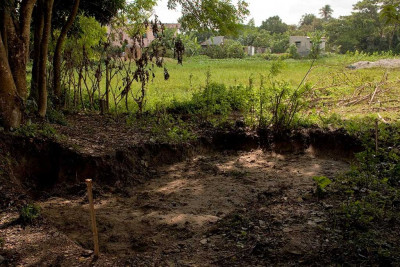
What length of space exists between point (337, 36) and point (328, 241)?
116 feet

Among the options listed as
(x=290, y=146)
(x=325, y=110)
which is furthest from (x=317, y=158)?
(x=325, y=110)

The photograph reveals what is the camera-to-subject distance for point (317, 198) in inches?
156

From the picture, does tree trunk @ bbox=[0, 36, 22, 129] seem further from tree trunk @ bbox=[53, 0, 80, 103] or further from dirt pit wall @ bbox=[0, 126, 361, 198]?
tree trunk @ bbox=[53, 0, 80, 103]

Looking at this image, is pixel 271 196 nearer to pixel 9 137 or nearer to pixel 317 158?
pixel 317 158

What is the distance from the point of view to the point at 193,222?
12.0 feet

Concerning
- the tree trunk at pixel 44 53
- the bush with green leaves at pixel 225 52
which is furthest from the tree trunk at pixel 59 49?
the bush with green leaves at pixel 225 52

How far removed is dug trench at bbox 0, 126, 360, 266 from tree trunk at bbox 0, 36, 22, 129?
0.33 m

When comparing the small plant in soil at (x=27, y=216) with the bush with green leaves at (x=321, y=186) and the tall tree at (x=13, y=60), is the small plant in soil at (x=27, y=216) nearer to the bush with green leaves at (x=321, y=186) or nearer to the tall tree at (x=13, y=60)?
the tall tree at (x=13, y=60)

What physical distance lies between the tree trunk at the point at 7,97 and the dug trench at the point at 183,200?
33 centimetres

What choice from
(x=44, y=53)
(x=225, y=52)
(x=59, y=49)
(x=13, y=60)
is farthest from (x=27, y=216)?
(x=225, y=52)

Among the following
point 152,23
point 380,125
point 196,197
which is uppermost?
point 152,23

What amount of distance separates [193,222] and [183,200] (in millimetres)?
772

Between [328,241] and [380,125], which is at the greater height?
[380,125]

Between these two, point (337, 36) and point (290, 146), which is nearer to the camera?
point (290, 146)
